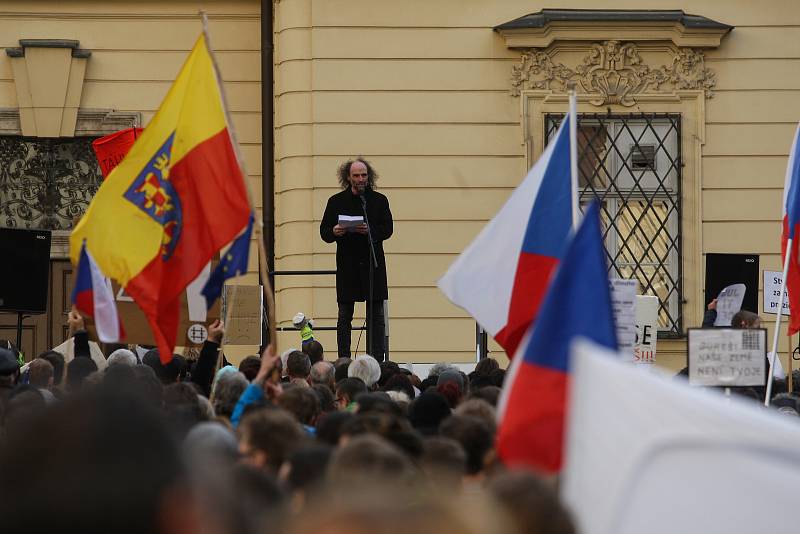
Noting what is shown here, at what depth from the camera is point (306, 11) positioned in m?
16.1

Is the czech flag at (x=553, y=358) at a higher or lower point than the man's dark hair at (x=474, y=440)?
higher

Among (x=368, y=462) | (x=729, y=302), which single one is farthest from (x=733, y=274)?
(x=368, y=462)

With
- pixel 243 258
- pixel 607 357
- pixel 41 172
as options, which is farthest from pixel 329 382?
pixel 41 172

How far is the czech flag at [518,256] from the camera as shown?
309 inches

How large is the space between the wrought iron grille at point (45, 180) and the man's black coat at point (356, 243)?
→ 16.1 ft

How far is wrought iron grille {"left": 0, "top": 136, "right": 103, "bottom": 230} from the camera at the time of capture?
16.8m

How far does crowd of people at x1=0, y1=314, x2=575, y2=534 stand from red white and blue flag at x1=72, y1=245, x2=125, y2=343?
0.25 m

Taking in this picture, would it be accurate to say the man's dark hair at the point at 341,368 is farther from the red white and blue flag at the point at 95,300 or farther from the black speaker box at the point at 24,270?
the black speaker box at the point at 24,270

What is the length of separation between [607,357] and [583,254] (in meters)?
1.58

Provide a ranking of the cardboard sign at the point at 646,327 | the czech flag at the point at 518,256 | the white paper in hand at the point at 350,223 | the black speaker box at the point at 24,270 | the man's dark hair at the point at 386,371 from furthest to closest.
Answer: the black speaker box at the point at 24,270 < the white paper in hand at the point at 350,223 < the cardboard sign at the point at 646,327 < the man's dark hair at the point at 386,371 < the czech flag at the point at 518,256

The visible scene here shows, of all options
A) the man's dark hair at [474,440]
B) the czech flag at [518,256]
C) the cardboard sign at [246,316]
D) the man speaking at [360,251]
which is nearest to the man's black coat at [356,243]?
the man speaking at [360,251]

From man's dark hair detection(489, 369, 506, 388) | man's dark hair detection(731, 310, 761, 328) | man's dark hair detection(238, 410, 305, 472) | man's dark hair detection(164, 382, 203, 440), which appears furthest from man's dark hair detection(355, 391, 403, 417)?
man's dark hair detection(731, 310, 761, 328)

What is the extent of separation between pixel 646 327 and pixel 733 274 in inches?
80.0

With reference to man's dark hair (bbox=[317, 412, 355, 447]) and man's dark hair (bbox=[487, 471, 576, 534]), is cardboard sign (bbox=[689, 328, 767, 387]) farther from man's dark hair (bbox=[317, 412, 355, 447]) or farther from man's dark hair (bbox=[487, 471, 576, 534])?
man's dark hair (bbox=[487, 471, 576, 534])
